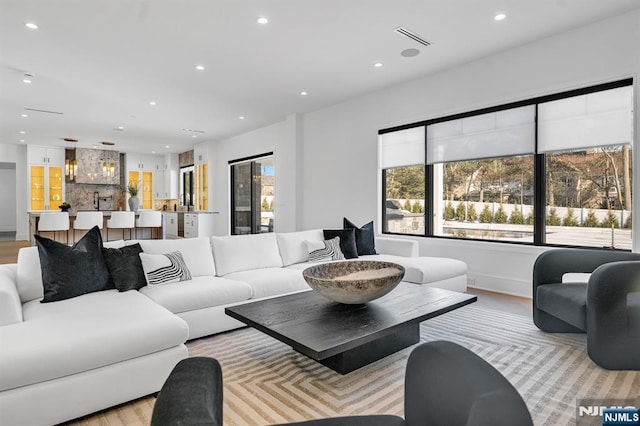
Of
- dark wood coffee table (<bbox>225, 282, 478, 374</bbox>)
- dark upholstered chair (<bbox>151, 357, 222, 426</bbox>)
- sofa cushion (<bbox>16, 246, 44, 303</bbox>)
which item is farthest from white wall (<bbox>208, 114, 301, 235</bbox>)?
dark upholstered chair (<bbox>151, 357, 222, 426</bbox>)

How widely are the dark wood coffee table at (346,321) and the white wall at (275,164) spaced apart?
A: 185 inches

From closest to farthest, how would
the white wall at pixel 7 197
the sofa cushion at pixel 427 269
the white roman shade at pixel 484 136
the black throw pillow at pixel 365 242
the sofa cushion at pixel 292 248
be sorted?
the sofa cushion at pixel 427 269
the sofa cushion at pixel 292 248
the white roman shade at pixel 484 136
the black throw pillow at pixel 365 242
the white wall at pixel 7 197

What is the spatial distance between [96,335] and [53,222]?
653cm

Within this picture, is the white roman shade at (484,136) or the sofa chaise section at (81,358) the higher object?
the white roman shade at (484,136)

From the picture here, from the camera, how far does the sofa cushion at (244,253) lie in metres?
3.60

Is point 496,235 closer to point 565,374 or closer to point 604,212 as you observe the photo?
point 604,212

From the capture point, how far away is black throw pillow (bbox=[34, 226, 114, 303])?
2.52 m

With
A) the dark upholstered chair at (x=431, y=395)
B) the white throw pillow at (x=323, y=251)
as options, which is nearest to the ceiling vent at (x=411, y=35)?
the white throw pillow at (x=323, y=251)

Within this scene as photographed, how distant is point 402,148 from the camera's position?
221 inches

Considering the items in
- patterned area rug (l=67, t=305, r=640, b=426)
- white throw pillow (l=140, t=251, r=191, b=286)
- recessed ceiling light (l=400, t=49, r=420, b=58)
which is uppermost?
recessed ceiling light (l=400, t=49, r=420, b=58)

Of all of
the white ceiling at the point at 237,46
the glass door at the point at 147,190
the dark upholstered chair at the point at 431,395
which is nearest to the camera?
the dark upholstered chair at the point at 431,395

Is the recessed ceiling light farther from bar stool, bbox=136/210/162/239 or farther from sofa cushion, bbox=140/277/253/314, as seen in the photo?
bar stool, bbox=136/210/162/239

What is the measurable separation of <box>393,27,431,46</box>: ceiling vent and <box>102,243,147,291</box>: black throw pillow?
339 centimetres

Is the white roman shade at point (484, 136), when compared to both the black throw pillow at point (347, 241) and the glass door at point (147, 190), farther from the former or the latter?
the glass door at point (147, 190)
